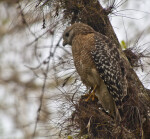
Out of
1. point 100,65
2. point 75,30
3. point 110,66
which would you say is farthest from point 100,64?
point 75,30

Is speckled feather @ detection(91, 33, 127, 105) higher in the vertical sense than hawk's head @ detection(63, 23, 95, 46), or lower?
lower

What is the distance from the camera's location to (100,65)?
4.48m

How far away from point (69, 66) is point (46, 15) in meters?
0.83

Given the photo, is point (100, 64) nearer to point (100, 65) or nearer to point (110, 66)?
point (100, 65)

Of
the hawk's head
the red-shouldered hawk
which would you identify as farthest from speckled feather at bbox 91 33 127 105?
the hawk's head

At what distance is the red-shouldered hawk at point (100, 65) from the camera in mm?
4453

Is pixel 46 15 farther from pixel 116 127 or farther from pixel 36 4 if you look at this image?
pixel 116 127

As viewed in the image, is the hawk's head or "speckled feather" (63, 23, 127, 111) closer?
"speckled feather" (63, 23, 127, 111)

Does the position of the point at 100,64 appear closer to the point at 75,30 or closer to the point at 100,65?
the point at 100,65

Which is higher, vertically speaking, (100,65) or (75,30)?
(75,30)

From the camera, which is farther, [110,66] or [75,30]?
[75,30]

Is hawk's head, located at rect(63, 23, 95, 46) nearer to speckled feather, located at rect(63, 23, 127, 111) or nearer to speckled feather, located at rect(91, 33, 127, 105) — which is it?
speckled feather, located at rect(63, 23, 127, 111)

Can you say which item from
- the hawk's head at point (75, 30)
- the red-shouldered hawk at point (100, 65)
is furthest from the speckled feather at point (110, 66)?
the hawk's head at point (75, 30)

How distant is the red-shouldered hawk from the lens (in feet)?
14.6
